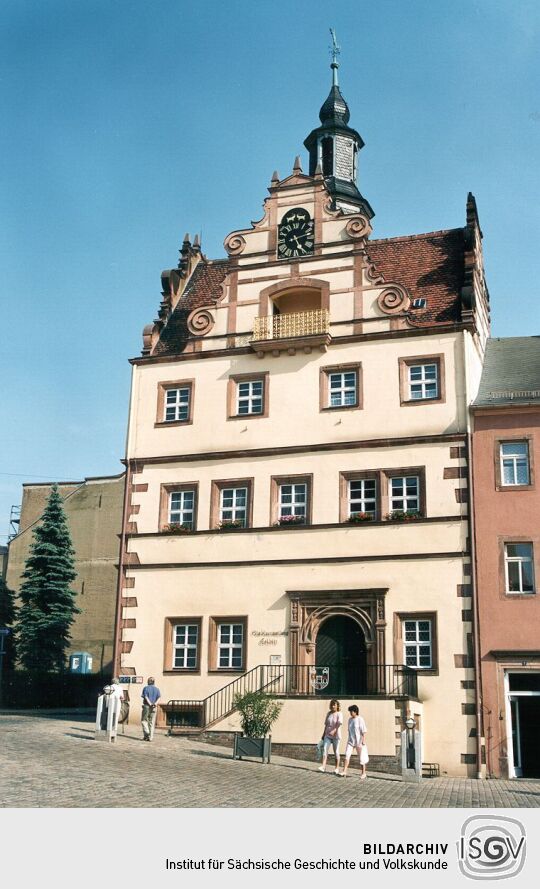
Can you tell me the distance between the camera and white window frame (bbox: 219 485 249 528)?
104 ft

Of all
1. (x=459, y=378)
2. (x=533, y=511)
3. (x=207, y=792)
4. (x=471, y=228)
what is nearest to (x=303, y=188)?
(x=471, y=228)

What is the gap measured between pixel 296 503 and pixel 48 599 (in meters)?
19.3

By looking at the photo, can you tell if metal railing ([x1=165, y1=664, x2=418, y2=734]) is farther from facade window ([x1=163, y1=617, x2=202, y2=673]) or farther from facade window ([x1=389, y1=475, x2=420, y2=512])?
facade window ([x1=389, y1=475, x2=420, y2=512])

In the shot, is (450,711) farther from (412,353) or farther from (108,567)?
(108,567)

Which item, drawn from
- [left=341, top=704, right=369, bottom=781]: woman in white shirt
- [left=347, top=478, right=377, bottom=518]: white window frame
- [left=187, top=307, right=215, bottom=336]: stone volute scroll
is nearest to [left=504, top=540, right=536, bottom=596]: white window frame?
[left=347, top=478, right=377, bottom=518]: white window frame

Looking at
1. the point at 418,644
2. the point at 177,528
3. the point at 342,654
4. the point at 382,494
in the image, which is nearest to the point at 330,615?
the point at 342,654

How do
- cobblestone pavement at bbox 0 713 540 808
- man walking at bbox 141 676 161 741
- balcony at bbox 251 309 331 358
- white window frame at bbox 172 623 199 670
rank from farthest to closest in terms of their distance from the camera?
balcony at bbox 251 309 331 358 < white window frame at bbox 172 623 199 670 < man walking at bbox 141 676 161 741 < cobblestone pavement at bbox 0 713 540 808

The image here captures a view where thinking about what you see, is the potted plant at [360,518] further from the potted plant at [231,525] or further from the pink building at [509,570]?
the potted plant at [231,525]

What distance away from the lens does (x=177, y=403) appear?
33750mm

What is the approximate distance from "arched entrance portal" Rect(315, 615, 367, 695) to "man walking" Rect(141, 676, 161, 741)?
15.6 ft

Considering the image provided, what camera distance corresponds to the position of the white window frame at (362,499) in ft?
99.7

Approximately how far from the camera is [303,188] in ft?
112

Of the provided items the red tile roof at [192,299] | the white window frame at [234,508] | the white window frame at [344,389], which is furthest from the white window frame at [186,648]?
the red tile roof at [192,299]

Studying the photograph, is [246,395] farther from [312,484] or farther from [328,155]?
[328,155]
